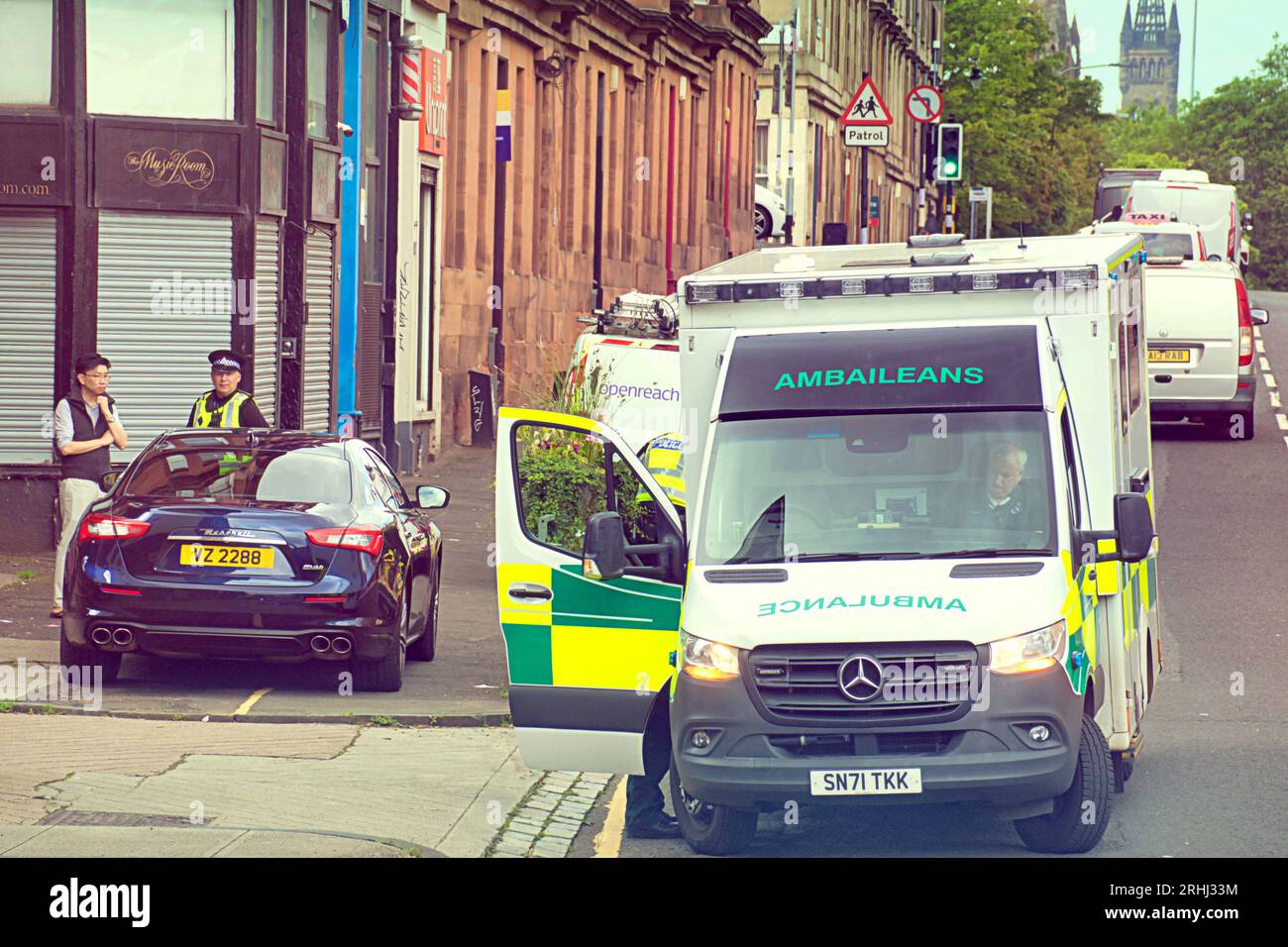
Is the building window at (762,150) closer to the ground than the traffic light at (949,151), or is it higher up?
higher up

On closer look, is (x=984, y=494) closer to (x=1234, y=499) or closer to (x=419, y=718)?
(x=419, y=718)

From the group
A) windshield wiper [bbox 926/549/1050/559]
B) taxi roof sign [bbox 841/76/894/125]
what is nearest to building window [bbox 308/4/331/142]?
taxi roof sign [bbox 841/76/894/125]

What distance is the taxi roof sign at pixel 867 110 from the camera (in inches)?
1206

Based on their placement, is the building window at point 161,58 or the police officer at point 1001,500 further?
the building window at point 161,58

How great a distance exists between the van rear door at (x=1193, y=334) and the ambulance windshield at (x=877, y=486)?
19.0m

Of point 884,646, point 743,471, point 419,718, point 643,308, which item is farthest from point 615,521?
point 643,308

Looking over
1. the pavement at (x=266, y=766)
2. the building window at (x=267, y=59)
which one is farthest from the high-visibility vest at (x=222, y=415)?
the building window at (x=267, y=59)

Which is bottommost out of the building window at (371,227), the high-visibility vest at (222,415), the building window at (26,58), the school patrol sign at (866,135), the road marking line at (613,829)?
the road marking line at (613,829)

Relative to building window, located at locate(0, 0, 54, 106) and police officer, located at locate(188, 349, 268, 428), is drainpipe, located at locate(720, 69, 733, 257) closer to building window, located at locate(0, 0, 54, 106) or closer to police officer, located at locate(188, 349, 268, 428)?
building window, located at locate(0, 0, 54, 106)

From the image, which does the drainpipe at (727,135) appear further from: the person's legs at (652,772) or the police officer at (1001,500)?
the police officer at (1001,500)

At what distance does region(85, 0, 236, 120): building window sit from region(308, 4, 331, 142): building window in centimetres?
270

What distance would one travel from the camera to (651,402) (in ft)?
57.0

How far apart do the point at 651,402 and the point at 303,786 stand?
26.4ft
